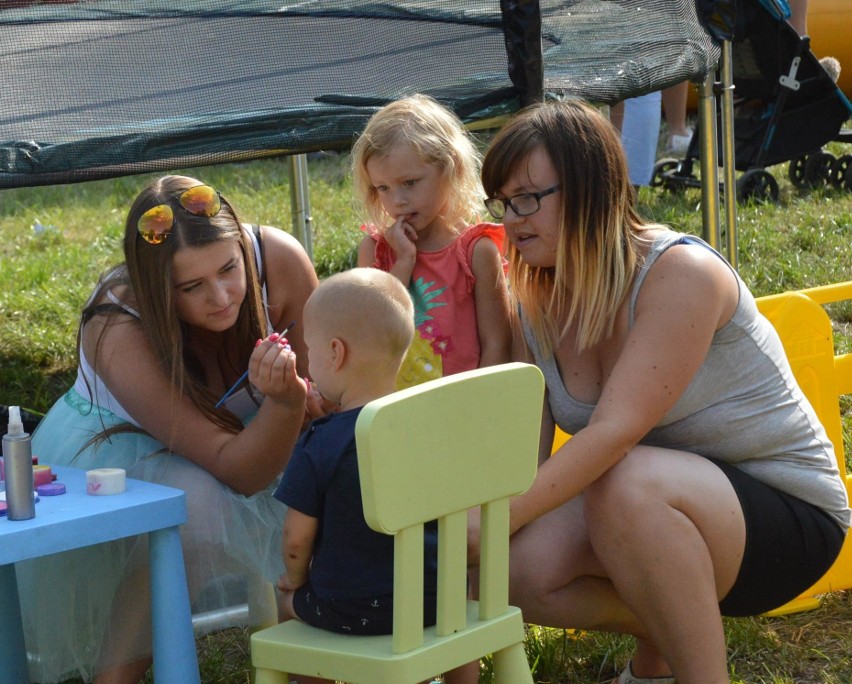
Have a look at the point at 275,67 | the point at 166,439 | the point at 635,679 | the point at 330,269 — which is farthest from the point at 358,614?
the point at 330,269

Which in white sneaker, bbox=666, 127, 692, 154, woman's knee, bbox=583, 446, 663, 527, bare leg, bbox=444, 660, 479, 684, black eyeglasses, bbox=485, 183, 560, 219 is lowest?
bare leg, bbox=444, 660, 479, 684

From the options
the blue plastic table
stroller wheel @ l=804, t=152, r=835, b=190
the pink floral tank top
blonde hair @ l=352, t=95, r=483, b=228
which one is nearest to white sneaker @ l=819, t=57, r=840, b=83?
stroller wheel @ l=804, t=152, r=835, b=190

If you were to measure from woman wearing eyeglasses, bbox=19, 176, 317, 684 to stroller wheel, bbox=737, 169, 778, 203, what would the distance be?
3738mm

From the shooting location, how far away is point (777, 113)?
546cm

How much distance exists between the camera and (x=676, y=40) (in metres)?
3.37

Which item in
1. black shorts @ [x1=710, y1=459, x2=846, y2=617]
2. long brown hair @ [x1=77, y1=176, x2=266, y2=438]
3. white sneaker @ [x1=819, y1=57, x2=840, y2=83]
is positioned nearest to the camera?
black shorts @ [x1=710, y1=459, x2=846, y2=617]

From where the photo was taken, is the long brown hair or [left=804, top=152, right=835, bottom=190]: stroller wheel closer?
the long brown hair

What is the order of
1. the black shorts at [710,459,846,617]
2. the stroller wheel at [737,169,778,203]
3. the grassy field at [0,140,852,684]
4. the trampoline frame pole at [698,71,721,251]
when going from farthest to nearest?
the stroller wheel at [737,169,778,203], the trampoline frame pole at [698,71,721,251], the grassy field at [0,140,852,684], the black shorts at [710,459,846,617]

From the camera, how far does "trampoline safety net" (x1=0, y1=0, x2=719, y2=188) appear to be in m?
2.66

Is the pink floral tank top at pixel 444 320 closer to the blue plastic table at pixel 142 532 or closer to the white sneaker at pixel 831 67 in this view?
the blue plastic table at pixel 142 532

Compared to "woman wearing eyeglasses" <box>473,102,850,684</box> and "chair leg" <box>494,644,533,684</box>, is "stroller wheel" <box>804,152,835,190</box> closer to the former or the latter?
"woman wearing eyeglasses" <box>473,102,850,684</box>

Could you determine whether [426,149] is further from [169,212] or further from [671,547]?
[671,547]

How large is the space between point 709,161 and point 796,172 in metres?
2.75

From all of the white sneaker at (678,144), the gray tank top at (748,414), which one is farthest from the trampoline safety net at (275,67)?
the white sneaker at (678,144)
